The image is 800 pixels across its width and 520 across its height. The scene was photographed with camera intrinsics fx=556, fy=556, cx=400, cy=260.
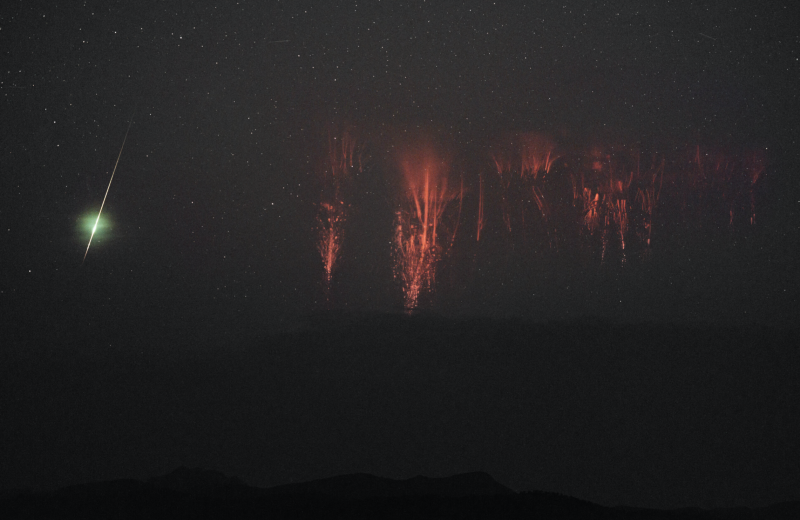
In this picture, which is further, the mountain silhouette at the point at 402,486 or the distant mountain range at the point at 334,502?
the mountain silhouette at the point at 402,486

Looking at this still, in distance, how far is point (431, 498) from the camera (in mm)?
8805

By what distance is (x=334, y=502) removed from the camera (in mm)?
8781

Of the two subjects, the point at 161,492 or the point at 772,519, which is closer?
the point at 772,519

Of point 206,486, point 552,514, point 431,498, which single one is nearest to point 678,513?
point 552,514

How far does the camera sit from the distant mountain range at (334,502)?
27.2 ft

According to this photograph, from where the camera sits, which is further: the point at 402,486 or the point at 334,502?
the point at 402,486

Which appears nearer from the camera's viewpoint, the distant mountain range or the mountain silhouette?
the distant mountain range

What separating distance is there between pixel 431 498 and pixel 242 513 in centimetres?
298

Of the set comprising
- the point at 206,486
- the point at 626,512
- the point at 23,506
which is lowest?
the point at 23,506

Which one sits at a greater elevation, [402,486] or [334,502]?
[402,486]

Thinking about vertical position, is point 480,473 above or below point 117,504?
above

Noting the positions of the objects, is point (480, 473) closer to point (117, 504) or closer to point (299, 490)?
point (299, 490)

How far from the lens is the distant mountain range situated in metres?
8.29

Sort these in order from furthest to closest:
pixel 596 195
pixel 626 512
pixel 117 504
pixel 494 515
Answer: pixel 596 195, pixel 117 504, pixel 626 512, pixel 494 515
